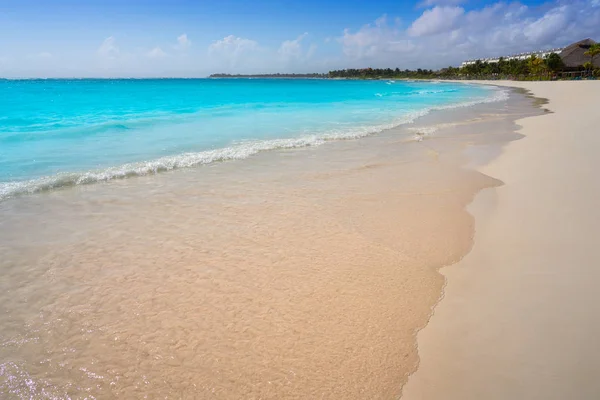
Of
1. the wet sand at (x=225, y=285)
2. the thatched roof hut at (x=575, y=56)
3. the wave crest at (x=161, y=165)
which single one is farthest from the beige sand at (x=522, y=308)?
the thatched roof hut at (x=575, y=56)

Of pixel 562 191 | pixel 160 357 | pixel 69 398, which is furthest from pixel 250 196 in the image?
pixel 562 191

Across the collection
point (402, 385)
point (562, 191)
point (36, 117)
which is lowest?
point (402, 385)

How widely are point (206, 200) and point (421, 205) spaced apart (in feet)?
14.3

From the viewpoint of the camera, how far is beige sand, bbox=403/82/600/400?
306 centimetres

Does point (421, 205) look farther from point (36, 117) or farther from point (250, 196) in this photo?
point (36, 117)

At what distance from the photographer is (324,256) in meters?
5.17

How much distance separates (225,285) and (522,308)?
339 centimetres

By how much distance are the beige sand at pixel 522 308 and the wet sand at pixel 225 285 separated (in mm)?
297

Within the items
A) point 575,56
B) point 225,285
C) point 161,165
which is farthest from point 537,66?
point 225,285

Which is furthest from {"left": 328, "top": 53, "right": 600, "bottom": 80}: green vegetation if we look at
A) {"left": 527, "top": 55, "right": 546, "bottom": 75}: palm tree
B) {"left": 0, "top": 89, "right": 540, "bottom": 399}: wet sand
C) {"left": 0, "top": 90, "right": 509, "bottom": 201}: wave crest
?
{"left": 0, "top": 89, "right": 540, "bottom": 399}: wet sand

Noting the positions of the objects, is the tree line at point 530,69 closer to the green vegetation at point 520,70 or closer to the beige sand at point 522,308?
the green vegetation at point 520,70

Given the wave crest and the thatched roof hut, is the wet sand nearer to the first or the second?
the wave crest

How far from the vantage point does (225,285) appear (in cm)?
451

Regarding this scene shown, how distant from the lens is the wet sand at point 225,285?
126 inches
